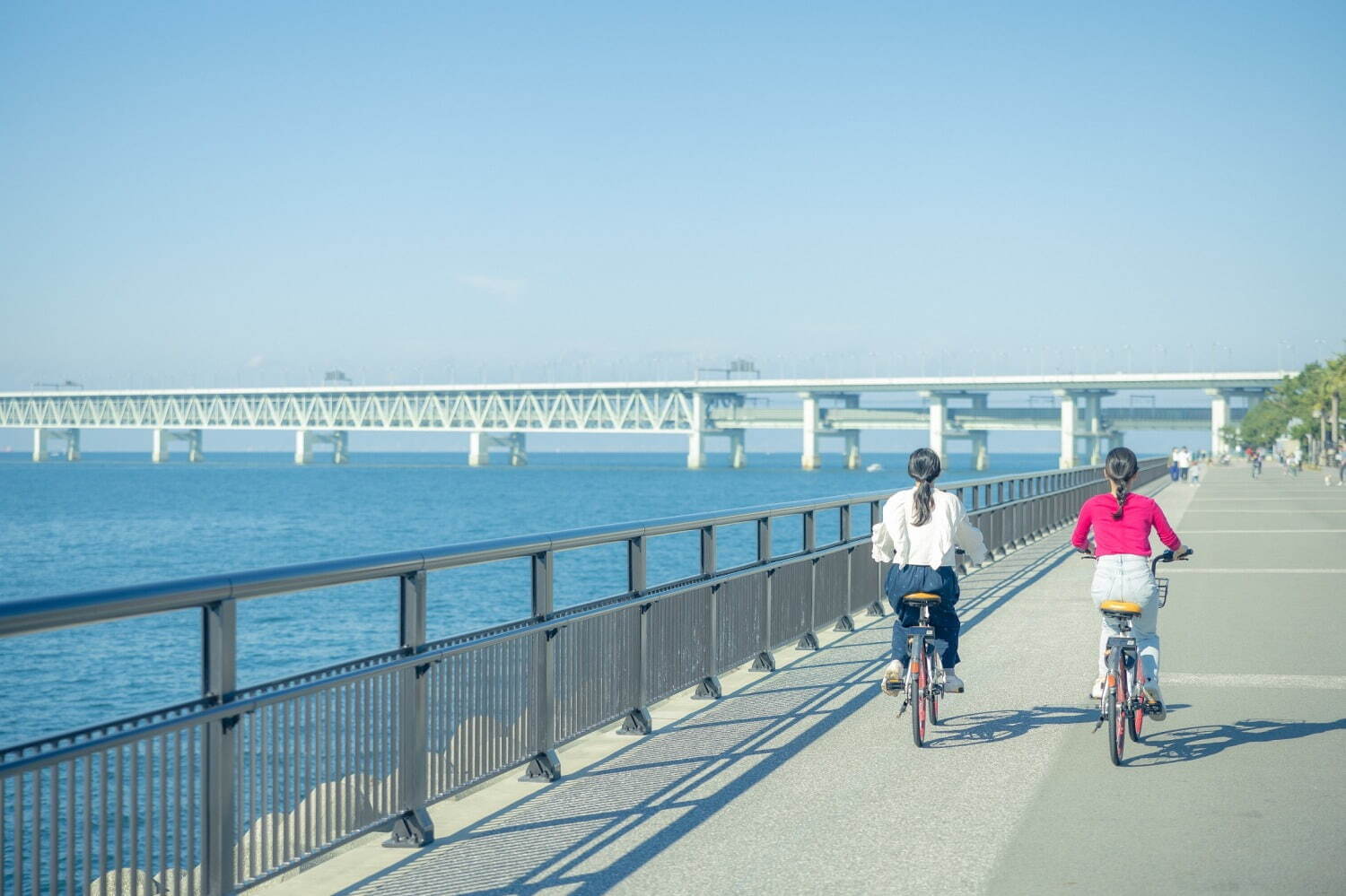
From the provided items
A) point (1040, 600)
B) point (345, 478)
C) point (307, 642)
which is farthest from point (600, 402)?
point (1040, 600)

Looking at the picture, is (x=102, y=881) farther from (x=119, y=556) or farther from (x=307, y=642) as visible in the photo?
(x=119, y=556)

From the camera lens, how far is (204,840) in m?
4.91

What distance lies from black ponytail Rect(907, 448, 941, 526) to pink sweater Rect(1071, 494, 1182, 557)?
0.85 metres

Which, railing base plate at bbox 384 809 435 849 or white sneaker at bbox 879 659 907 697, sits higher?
white sneaker at bbox 879 659 907 697

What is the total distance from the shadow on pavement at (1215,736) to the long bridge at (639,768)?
3 cm

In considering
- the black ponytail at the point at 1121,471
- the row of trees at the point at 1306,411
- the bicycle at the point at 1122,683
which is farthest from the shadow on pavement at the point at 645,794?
the row of trees at the point at 1306,411

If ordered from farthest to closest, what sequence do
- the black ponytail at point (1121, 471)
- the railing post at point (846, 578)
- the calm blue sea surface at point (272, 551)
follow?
1. the calm blue sea surface at point (272, 551)
2. the railing post at point (846, 578)
3. the black ponytail at point (1121, 471)

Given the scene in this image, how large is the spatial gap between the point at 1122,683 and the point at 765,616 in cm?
380

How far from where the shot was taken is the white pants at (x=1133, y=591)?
316 inches

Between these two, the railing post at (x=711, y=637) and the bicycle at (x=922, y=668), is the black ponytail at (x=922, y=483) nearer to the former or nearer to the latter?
the bicycle at (x=922, y=668)

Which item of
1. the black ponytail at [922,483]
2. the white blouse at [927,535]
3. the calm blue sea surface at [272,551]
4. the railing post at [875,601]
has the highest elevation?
the black ponytail at [922,483]

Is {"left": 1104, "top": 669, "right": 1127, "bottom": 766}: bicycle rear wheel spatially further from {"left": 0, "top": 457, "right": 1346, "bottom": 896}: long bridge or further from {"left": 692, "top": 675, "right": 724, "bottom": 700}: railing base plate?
{"left": 692, "top": 675, "right": 724, "bottom": 700}: railing base plate

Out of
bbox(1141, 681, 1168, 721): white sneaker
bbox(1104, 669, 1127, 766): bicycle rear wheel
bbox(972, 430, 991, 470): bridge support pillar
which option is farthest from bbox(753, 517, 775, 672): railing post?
bbox(972, 430, 991, 470): bridge support pillar

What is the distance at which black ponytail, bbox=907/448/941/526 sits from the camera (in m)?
8.41
